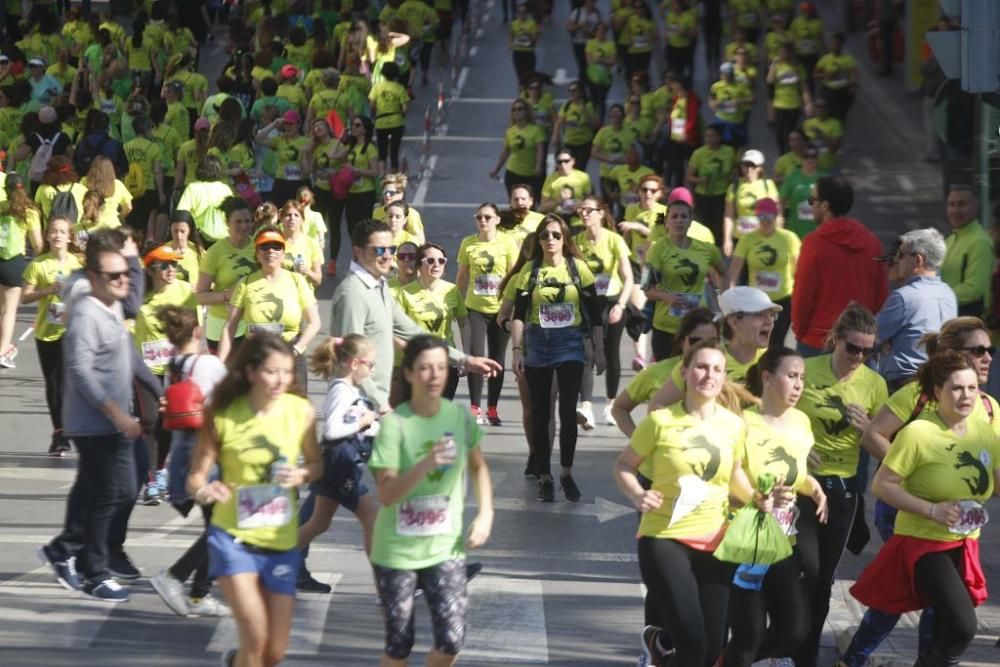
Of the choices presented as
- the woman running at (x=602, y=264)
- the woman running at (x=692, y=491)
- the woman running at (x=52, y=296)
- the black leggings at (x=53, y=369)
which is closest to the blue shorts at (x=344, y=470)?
the woman running at (x=692, y=491)

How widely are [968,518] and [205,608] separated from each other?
3720 millimetres

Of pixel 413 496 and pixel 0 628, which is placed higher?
pixel 413 496

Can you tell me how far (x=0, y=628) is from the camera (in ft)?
29.6

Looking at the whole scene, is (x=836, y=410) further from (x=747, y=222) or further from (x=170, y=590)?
(x=747, y=222)

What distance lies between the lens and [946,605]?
7.80 m

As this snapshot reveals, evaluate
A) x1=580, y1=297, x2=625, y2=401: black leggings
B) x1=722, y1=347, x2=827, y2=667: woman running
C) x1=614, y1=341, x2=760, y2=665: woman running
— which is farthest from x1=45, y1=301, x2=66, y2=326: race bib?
x1=722, y1=347, x2=827, y2=667: woman running

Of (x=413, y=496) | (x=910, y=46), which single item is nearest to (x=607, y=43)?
(x=910, y=46)

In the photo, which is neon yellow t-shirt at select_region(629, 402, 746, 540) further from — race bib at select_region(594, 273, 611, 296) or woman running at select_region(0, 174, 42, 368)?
woman running at select_region(0, 174, 42, 368)

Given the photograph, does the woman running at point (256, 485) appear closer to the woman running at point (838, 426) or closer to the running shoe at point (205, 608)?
the running shoe at point (205, 608)

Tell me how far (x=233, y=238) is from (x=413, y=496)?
6272mm

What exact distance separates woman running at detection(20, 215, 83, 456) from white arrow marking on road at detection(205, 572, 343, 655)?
3.86 metres

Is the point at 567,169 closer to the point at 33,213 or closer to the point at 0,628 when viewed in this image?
the point at 33,213

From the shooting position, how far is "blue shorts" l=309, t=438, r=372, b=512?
9.13m

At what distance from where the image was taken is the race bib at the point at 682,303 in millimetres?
13352
